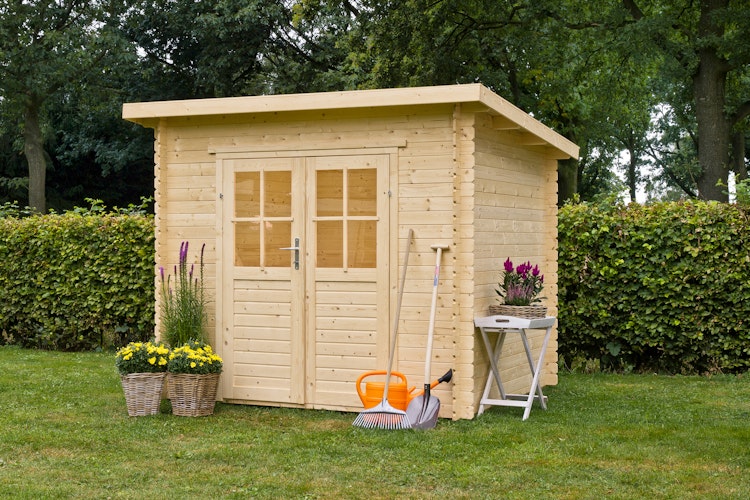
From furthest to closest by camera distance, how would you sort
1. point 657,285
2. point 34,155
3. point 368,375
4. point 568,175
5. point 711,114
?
1. point 34,155
2. point 568,175
3. point 711,114
4. point 657,285
5. point 368,375

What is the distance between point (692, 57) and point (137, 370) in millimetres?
9916

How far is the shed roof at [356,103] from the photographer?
253 inches

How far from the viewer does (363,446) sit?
585cm

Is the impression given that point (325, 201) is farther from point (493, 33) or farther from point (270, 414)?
point (493, 33)

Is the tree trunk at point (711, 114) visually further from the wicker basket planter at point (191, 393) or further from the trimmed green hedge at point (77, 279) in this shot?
the wicker basket planter at point (191, 393)

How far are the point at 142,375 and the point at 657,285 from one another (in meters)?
4.84

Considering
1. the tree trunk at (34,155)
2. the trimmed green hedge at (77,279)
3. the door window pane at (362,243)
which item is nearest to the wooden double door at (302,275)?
the door window pane at (362,243)

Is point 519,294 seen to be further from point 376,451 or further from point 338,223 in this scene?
point 376,451

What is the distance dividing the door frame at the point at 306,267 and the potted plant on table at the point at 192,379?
42cm

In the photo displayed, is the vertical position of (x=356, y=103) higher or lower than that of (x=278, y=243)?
higher

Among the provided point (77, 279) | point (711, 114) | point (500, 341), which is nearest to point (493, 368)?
point (500, 341)

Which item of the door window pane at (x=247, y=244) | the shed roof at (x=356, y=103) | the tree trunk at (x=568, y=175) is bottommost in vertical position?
the door window pane at (x=247, y=244)

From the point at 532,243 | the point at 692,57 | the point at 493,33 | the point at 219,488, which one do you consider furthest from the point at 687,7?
the point at 219,488

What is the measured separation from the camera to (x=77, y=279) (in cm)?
1102
